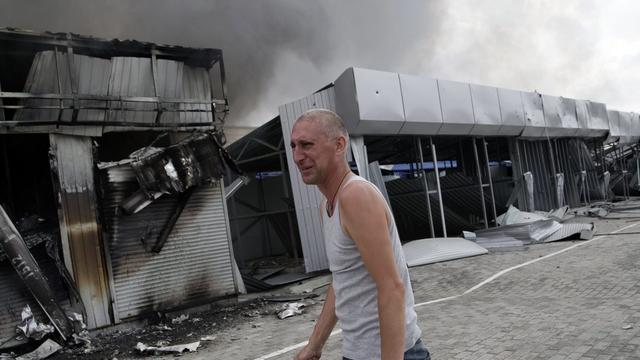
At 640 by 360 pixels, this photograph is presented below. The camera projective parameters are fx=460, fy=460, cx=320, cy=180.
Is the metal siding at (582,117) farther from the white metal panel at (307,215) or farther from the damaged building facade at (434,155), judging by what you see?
the white metal panel at (307,215)

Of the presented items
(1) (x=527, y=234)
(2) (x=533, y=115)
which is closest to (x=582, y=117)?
(2) (x=533, y=115)

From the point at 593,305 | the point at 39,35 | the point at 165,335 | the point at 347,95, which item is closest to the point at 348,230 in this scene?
the point at 593,305

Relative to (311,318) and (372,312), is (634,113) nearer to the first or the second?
(311,318)

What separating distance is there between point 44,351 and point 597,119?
65.1ft

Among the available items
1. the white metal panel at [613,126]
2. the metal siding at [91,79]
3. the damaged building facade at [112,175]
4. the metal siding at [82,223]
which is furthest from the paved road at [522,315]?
the white metal panel at [613,126]

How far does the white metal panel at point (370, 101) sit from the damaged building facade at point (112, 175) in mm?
2670

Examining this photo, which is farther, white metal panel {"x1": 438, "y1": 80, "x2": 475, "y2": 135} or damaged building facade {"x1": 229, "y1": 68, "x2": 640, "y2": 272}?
white metal panel {"x1": 438, "y1": 80, "x2": 475, "y2": 135}

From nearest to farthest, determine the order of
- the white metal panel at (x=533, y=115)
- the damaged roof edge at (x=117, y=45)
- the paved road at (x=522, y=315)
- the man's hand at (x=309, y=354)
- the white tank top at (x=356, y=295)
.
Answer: the white tank top at (x=356, y=295) < the man's hand at (x=309, y=354) < the paved road at (x=522, y=315) < the damaged roof edge at (x=117, y=45) < the white metal panel at (x=533, y=115)

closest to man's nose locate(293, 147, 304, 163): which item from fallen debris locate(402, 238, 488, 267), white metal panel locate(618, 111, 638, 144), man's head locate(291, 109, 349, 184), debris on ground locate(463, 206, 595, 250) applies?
man's head locate(291, 109, 349, 184)

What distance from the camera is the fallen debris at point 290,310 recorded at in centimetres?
704

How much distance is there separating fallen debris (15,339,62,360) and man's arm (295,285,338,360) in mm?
5498

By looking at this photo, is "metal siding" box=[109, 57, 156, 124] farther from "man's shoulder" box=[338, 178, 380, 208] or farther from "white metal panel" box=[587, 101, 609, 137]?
"white metal panel" box=[587, 101, 609, 137]

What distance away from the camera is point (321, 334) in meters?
1.89

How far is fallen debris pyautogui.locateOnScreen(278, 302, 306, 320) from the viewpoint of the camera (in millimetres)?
7036
